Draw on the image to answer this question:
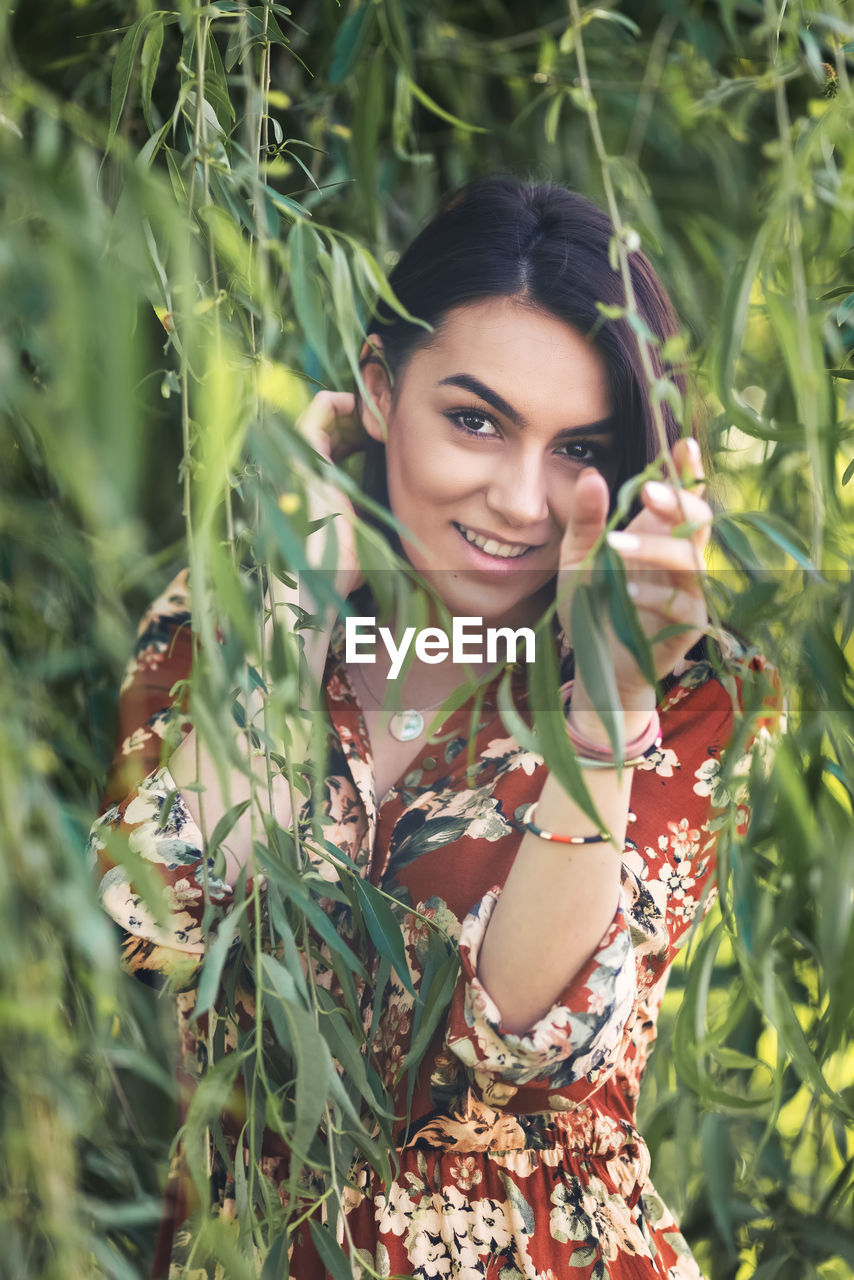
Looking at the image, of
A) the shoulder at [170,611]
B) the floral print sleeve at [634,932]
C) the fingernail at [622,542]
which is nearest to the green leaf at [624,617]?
the fingernail at [622,542]

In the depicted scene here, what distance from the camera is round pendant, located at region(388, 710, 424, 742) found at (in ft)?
2.66

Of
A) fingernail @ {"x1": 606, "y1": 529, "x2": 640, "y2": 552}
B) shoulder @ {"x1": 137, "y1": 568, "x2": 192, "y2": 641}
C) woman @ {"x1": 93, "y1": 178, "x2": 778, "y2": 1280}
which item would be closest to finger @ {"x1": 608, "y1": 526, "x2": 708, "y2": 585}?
fingernail @ {"x1": 606, "y1": 529, "x2": 640, "y2": 552}

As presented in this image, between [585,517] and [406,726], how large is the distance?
29 cm

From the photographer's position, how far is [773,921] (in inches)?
22.9

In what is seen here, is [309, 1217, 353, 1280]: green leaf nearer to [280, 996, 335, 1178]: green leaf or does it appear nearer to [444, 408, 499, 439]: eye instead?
[280, 996, 335, 1178]: green leaf

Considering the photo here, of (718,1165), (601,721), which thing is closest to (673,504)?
(601,721)

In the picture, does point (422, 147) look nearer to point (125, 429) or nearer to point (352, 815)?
point (352, 815)

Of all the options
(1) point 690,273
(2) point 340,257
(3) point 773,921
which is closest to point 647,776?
(3) point 773,921

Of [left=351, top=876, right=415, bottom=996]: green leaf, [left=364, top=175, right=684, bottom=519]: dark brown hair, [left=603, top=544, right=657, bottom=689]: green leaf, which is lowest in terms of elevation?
[left=351, top=876, right=415, bottom=996]: green leaf

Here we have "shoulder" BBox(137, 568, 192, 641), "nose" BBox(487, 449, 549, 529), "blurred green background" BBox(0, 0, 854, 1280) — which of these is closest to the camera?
"blurred green background" BBox(0, 0, 854, 1280)

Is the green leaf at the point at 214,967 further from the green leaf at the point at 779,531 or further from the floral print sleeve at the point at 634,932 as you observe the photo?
the green leaf at the point at 779,531

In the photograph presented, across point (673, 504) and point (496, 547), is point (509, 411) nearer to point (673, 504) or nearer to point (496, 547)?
point (496, 547)

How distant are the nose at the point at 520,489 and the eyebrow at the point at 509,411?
2 centimetres

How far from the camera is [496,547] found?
0.74m
